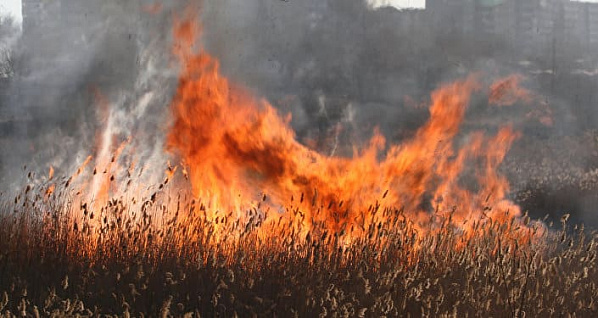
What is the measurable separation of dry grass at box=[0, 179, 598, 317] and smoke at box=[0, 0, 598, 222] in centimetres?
206

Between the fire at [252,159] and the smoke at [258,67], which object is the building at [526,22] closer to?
the smoke at [258,67]

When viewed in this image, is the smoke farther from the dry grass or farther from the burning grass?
the dry grass

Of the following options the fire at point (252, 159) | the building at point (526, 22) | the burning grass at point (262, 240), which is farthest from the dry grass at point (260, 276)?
the building at point (526, 22)

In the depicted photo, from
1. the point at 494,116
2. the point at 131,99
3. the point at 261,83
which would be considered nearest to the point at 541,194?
the point at 494,116

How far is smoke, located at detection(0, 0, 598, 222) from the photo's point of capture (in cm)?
858

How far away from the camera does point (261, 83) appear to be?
28.7ft

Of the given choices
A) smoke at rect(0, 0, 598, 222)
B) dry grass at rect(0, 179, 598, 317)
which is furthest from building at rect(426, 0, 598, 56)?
dry grass at rect(0, 179, 598, 317)

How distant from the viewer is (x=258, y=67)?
8.95 m

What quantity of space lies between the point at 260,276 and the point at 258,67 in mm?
3827

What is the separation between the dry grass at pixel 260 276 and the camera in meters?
5.45

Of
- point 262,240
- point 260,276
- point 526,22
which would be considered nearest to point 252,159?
point 262,240

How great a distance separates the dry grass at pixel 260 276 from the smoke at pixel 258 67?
2.06 metres

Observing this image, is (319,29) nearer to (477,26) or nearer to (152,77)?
(152,77)

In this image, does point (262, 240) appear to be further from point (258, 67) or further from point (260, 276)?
point (258, 67)
